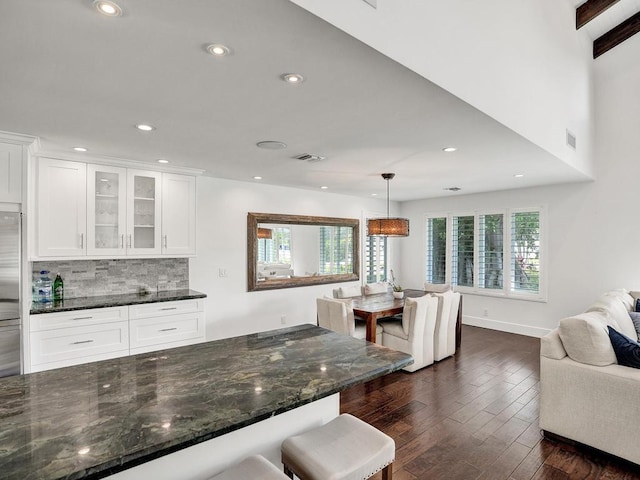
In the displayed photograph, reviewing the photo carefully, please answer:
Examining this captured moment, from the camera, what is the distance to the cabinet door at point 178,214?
3953 mm

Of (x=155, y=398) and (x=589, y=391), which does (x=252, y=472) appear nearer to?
(x=155, y=398)

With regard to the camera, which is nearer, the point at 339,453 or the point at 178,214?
the point at 339,453

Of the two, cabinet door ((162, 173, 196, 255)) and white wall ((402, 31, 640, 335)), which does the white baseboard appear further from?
cabinet door ((162, 173, 196, 255))

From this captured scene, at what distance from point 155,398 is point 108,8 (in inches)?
59.3

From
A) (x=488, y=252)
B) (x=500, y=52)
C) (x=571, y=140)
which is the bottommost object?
(x=488, y=252)

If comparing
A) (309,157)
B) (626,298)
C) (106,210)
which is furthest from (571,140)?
(106,210)

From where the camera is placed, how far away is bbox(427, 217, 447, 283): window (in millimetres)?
6730

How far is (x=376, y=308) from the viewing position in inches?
159

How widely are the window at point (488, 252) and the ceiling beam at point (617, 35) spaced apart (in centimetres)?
242

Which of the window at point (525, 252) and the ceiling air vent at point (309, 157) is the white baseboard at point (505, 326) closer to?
the window at point (525, 252)

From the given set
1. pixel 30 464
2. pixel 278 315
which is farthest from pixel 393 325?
pixel 30 464

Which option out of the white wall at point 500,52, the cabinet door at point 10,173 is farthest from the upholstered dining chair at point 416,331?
the cabinet door at point 10,173

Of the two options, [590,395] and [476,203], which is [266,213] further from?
[590,395]

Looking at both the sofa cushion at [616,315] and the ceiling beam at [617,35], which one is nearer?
the sofa cushion at [616,315]
